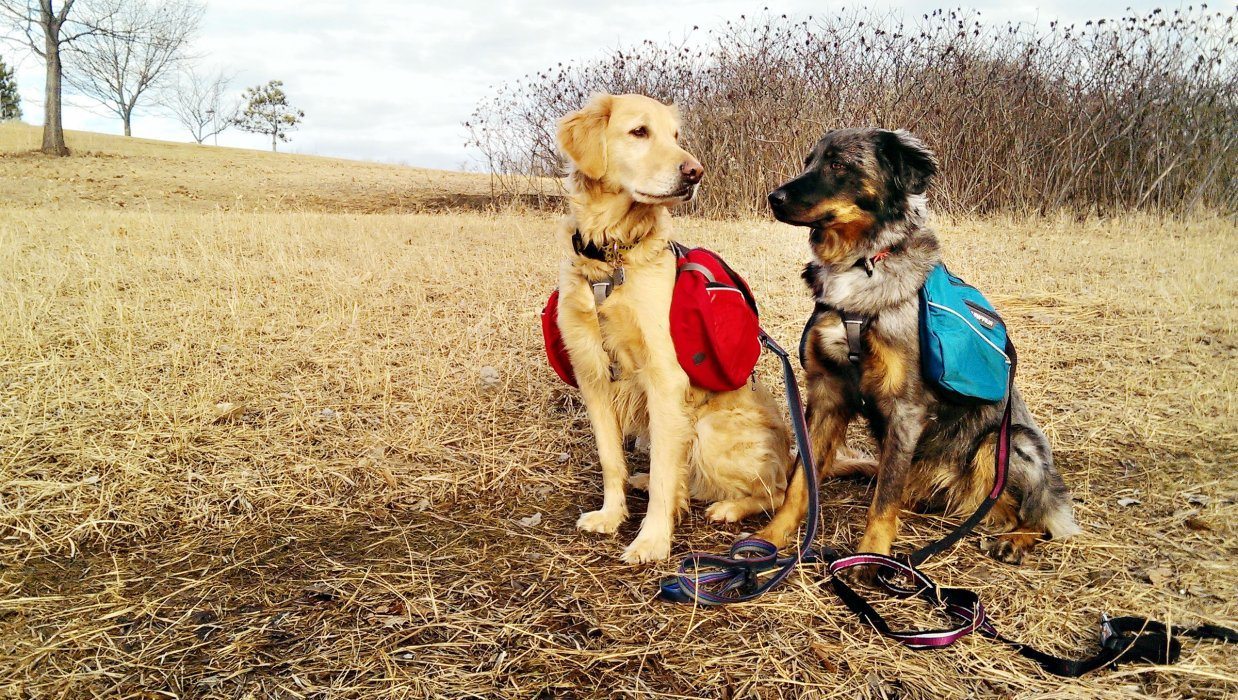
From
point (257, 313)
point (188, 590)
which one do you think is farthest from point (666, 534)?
point (257, 313)

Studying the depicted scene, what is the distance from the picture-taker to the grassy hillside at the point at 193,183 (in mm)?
16297

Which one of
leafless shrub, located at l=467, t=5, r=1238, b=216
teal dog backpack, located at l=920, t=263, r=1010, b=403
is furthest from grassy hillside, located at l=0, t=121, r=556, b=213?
teal dog backpack, located at l=920, t=263, r=1010, b=403

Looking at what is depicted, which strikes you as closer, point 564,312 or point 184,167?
point 564,312

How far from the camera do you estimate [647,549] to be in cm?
277

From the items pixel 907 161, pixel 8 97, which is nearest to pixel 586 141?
pixel 907 161

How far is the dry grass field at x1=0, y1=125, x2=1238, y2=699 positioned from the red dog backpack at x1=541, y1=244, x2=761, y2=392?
750mm

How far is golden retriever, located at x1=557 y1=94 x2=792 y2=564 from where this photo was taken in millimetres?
2859

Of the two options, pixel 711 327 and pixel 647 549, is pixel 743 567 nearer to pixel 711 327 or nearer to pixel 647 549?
pixel 647 549

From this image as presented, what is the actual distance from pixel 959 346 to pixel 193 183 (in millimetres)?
24167

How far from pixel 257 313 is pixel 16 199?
572 inches

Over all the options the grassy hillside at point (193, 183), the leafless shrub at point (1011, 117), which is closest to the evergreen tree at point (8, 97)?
the grassy hillside at point (193, 183)

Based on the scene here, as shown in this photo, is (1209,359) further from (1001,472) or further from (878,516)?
(878,516)

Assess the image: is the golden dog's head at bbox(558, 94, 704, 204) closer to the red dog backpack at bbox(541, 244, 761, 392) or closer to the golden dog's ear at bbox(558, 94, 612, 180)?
the golden dog's ear at bbox(558, 94, 612, 180)

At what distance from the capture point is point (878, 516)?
2.66 m
